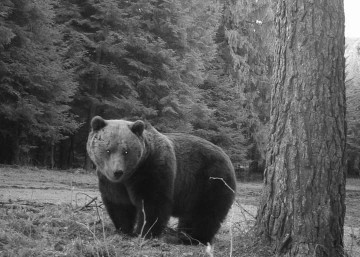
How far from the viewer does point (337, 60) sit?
14.9 feet

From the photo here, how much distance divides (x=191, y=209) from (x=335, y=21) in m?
2.97

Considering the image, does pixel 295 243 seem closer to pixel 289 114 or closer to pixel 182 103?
pixel 289 114

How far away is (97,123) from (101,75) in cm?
1486

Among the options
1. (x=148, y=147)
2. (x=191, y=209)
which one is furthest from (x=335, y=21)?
(x=191, y=209)

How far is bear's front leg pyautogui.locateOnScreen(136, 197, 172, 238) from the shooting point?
541cm

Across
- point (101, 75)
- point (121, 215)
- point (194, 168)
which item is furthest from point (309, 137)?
point (101, 75)

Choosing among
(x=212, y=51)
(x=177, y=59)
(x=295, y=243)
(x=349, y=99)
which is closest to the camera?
(x=295, y=243)

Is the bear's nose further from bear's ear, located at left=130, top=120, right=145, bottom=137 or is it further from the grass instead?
bear's ear, located at left=130, top=120, right=145, bottom=137

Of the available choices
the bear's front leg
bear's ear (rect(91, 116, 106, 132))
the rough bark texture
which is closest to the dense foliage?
bear's ear (rect(91, 116, 106, 132))

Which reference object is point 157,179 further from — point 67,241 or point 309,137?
point 309,137

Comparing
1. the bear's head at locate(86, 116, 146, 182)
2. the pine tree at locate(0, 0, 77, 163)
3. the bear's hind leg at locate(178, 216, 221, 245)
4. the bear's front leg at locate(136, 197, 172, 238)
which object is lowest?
the bear's hind leg at locate(178, 216, 221, 245)

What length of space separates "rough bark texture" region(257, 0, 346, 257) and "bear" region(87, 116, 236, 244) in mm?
957

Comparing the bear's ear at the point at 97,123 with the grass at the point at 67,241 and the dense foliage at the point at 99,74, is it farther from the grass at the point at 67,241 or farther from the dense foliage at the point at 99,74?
the dense foliage at the point at 99,74

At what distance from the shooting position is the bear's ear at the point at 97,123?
5.37 metres
